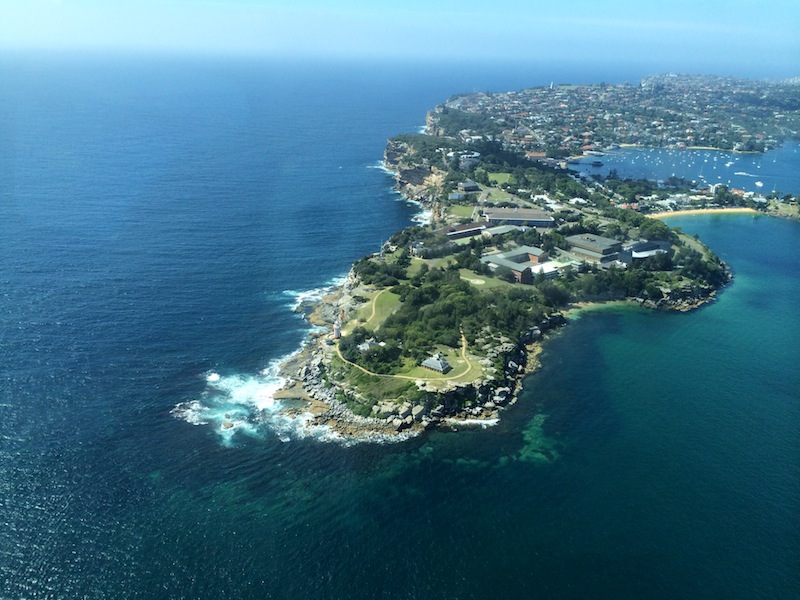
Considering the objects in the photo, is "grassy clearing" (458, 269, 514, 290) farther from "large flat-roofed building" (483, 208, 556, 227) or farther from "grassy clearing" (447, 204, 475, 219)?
"grassy clearing" (447, 204, 475, 219)

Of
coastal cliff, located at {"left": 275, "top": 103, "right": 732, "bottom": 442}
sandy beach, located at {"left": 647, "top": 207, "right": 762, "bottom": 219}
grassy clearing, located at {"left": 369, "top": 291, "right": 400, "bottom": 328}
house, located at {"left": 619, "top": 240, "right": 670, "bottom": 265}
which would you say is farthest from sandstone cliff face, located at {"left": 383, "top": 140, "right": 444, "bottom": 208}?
grassy clearing, located at {"left": 369, "top": 291, "right": 400, "bottom": 328}

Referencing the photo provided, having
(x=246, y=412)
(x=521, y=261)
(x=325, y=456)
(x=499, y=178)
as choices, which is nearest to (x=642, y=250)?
(x=521, y=261)

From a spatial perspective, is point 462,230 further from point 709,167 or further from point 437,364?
point 709,167

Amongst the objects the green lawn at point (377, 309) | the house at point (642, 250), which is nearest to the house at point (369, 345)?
the green lawn at point (377, 309)

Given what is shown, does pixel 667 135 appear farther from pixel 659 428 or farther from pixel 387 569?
pixel 387 569

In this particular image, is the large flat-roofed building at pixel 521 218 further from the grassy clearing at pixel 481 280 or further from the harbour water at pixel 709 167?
the harbour water at pixel 709 167

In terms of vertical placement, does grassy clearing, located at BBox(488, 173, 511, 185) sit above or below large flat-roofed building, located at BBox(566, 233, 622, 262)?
below
